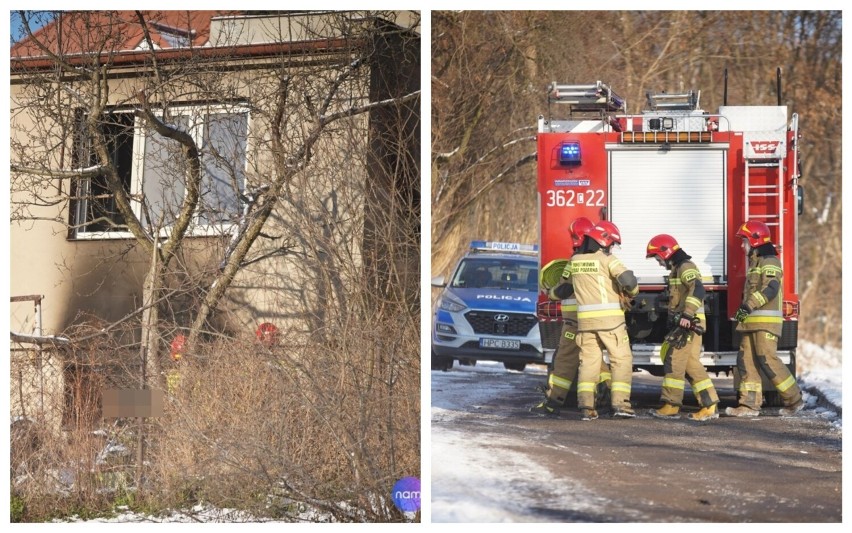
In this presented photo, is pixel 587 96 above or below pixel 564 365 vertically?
above

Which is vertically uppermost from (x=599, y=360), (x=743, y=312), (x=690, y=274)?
(x=690, y=274)

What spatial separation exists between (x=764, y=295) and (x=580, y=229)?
1650 mm

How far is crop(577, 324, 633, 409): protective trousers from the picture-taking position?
9.23 m

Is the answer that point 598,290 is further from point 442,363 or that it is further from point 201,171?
point 442,363

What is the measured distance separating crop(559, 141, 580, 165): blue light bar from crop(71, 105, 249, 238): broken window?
9.42ft

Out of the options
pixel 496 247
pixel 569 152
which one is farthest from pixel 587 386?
pixel 496 247

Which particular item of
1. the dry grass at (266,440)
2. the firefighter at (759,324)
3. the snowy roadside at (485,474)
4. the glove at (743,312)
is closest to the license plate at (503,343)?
Result: the snowy roadside at (485,474)

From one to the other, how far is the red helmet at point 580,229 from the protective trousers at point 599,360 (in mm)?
789

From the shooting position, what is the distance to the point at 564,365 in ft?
31.9

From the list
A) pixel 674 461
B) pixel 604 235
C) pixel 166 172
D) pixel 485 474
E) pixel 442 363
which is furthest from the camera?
pixel 442 363

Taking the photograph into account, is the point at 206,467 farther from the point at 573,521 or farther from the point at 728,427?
the point at 728,427

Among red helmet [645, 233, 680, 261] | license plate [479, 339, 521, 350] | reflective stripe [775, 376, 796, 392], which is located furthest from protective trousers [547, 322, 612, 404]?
license plate [479, 339, 521, 350]

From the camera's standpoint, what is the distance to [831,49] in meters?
19.5
